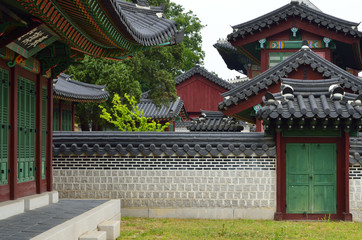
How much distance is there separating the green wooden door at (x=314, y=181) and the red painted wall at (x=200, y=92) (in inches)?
988

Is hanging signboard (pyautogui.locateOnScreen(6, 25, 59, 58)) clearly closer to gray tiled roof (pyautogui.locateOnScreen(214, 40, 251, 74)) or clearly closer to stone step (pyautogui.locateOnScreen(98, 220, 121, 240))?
stone step (pyautogui.locateOnScreen(98, 220, 121, 240))

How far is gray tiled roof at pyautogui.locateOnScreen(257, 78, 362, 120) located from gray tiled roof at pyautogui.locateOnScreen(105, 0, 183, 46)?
2.79 meters

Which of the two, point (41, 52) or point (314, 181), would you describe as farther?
point (314, 181)

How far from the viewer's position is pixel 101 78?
24.6 meters

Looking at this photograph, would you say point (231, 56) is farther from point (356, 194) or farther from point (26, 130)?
point (26, 130)

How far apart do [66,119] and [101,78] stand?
8.28ft

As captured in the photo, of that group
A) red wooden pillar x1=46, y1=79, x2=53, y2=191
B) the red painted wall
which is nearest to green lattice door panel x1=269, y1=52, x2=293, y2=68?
red wooden pillar x1=46, y1=79, x2=53, y2=191

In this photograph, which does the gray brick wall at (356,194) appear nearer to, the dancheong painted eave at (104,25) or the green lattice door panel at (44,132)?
the dancheong painted eave at (104,25)

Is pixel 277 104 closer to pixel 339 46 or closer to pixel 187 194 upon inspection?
pixel 187 194

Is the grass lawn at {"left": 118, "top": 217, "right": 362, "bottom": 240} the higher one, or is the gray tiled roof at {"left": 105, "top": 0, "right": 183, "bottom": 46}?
the gray tiled roof at {"left": 105, "top": 0, "right": 183, "bottom": 46}

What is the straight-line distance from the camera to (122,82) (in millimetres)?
23797

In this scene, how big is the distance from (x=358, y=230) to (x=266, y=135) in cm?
313

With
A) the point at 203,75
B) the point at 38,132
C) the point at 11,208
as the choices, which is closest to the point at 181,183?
the point at 38,132

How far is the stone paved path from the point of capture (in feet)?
22.6
